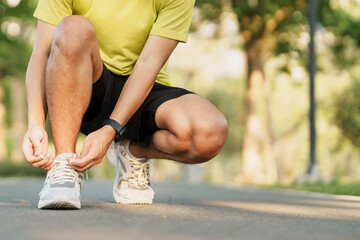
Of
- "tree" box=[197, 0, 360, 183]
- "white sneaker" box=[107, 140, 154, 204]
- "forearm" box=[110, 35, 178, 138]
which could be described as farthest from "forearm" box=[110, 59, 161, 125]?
"tree" box=[197, 0, 360, 183]

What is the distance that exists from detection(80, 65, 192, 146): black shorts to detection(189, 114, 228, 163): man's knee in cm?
33

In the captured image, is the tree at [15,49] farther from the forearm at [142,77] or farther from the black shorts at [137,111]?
the forearm at [142,77]

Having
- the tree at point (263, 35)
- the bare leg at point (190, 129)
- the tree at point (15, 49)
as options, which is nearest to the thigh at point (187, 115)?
the bare leg at point (190, 129)

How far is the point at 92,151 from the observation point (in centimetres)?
340

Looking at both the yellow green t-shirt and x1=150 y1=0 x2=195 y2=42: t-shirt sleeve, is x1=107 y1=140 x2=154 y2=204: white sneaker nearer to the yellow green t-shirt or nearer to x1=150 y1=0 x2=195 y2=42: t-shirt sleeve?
the yellow green t-shirt

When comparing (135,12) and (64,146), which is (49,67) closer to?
(64,146)

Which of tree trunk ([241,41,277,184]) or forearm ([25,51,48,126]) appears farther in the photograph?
tree trunk ([241,41,277,184])

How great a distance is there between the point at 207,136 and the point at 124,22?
3.23 ft

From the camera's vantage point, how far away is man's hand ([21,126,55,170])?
3.42 meters

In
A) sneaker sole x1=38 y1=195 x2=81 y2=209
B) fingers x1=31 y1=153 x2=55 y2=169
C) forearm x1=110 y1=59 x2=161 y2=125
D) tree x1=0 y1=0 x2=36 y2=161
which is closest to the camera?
sneaker sole x1=38 y1=195 x2=81 y2=209

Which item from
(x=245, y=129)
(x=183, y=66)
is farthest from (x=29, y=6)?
(x=183, y=66)

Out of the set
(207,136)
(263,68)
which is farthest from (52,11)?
(263,68)

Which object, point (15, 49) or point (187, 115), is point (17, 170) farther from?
point (187, 115)

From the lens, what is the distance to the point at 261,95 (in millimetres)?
16812
